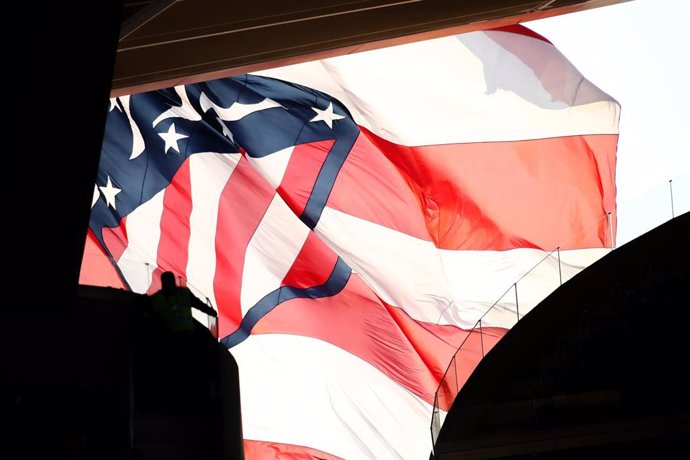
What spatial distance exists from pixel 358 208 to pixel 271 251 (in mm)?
1631

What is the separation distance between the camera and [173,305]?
9836mm

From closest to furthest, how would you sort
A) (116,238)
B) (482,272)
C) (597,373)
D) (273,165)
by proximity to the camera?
(597,373)
(116,238)
(273,165)
(482,272)

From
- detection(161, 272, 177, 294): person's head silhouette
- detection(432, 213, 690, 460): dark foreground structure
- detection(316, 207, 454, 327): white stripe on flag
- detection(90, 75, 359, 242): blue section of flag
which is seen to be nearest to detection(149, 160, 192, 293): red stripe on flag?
detection(90, 75, 359, 242): blue section of flag

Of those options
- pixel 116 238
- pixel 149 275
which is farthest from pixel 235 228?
pixel 149 275

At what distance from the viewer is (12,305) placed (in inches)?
342

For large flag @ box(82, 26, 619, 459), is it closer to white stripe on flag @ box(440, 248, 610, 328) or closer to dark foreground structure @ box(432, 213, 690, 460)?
white stripe on flag @ box(440, 248, 610, 328)

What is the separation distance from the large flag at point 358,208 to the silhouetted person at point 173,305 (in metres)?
7.88

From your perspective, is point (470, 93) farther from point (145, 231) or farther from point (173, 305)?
point (173, 305)

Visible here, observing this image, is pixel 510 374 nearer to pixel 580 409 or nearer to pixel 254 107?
pixel 580 409

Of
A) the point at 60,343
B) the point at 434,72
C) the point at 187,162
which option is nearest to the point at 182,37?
the point at 187,162

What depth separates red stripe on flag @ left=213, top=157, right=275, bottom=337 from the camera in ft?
60.7

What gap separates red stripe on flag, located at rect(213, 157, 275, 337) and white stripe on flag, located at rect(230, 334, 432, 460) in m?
0.69

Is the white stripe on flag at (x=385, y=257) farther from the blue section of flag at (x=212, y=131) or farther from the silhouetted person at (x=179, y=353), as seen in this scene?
the silhouetted person at (x=179, y=353)

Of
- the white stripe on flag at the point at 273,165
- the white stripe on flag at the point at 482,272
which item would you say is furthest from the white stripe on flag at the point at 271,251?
the white stripe on flag at the point at 482,272
